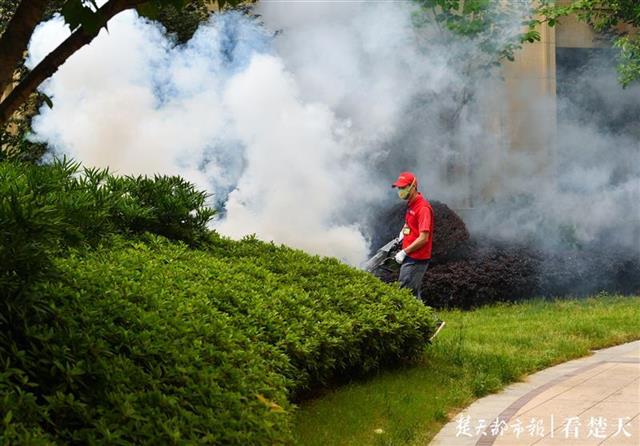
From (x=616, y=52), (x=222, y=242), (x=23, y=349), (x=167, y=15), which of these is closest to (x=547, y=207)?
(x=616, y=52)

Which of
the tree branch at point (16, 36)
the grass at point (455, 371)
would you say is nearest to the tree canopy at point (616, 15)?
the grass at point (455, 371)

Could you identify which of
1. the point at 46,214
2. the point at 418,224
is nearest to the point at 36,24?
the point at 46,214

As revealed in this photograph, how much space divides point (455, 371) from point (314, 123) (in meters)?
5.91

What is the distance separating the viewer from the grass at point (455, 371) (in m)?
6.22

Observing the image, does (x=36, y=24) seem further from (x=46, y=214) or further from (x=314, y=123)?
(x=314, y=123)

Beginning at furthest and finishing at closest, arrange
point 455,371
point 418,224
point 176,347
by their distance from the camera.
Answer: point 418,224
point 455,371
point 176,347

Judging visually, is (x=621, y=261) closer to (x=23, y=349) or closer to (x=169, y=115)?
(x=169, y=115)

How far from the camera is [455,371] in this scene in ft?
26.4

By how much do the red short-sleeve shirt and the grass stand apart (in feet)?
2.53

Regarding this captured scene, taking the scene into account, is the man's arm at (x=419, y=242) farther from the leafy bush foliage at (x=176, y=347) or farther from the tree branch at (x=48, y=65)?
the tree branch at (x=48, y=65)

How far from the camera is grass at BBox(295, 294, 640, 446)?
6223 mm

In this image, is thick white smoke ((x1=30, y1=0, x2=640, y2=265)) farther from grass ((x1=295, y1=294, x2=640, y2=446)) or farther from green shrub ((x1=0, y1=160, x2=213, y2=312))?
green shrub ((x1=0, y1=160, x2=213, y2=312))

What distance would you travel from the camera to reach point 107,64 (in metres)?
11.5

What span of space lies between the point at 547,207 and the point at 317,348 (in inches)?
453
